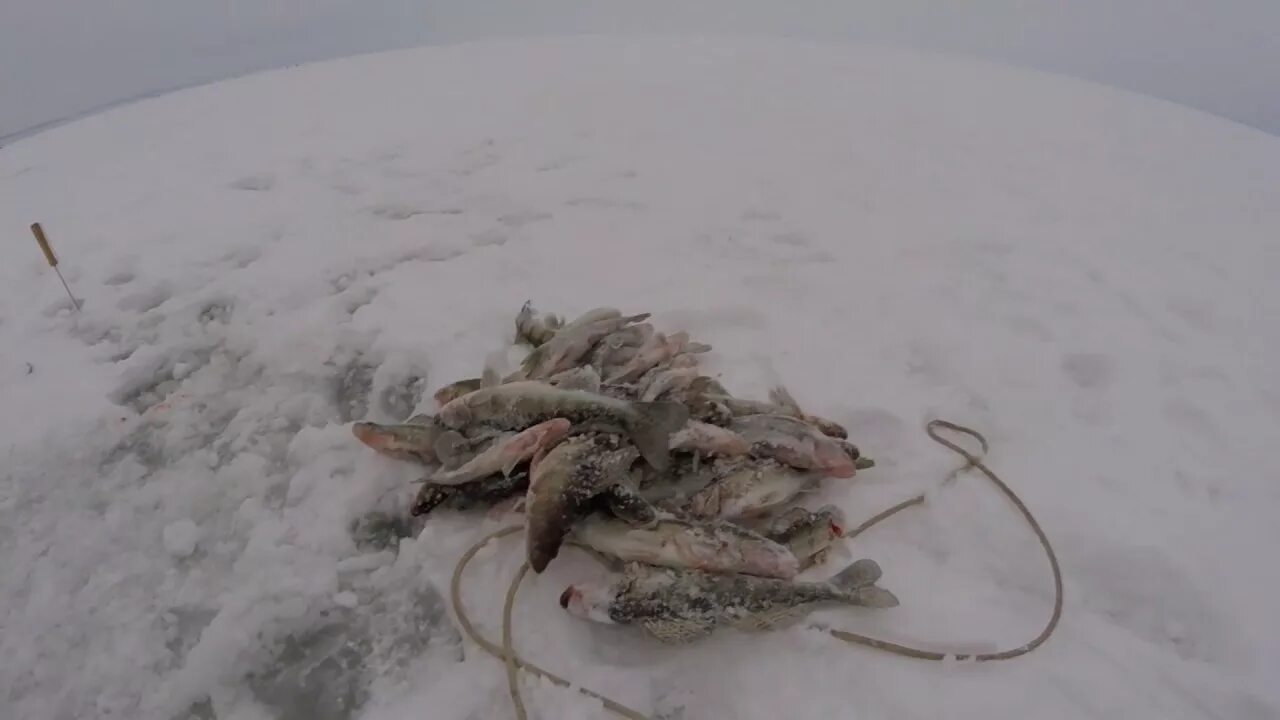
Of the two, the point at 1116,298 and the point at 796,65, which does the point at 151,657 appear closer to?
the point at 1116,298

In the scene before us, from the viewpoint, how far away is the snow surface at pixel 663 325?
2086 mm

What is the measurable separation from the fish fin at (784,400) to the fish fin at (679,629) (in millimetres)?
994

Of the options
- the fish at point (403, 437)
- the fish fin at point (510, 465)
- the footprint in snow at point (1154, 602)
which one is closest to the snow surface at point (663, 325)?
the footprint in snow at point (1154, 602)

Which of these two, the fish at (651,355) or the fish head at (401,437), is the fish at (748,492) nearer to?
the fish at (651,355)

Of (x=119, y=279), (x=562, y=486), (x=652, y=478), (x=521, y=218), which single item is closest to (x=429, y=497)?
(x=562, y=486)

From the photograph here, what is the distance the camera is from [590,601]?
2.07 meters

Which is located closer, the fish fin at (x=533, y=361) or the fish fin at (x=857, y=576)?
the fish fin at (x=857, y=576)

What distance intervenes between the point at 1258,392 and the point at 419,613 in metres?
3.51

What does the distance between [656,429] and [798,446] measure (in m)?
0.50

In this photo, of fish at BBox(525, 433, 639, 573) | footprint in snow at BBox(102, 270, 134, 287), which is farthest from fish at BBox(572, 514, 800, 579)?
Result: footprint in snow at BBox(102, 270, 134, 287)

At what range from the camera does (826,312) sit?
11.9 feet

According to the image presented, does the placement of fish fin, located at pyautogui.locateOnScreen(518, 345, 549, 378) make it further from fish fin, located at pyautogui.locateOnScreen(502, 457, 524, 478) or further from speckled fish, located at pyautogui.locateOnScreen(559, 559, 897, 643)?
speckled fish, located at pyautogui.locateOnScreen(559, 559, 897, 643)

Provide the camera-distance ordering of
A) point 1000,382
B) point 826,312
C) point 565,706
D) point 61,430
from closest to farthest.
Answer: point 565,706
point 61,430
point 1000,382
point 826,312

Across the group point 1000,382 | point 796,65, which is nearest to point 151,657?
point 1000,382
